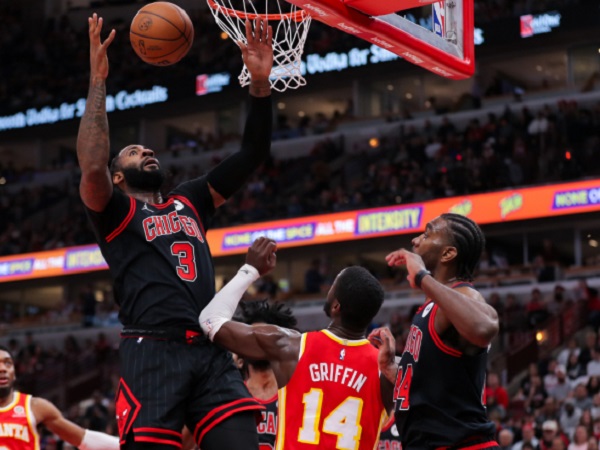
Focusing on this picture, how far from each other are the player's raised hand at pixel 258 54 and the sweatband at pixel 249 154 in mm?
124

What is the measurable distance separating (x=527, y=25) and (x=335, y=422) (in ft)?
72.4

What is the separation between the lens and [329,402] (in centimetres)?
514

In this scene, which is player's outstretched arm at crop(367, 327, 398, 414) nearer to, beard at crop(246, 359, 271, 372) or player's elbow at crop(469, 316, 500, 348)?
player's elbow at crop(469, 316, 500, 348)

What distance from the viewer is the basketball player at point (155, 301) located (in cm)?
446

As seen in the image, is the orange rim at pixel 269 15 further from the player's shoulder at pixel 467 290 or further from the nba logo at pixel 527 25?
the nba logo at pixel 527 25

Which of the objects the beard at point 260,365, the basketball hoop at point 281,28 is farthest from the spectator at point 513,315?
the beard at point 260,365

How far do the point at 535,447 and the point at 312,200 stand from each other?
1302 centimetres

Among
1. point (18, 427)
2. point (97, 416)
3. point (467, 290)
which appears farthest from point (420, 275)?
point (97, 416)

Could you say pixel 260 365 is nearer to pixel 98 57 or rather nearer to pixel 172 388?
pixel 172 388

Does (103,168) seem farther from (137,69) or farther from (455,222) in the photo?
(137,69)

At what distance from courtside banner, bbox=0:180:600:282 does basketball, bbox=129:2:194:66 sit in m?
16.5

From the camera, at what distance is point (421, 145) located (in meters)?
24.8

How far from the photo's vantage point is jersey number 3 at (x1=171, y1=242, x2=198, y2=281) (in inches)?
185

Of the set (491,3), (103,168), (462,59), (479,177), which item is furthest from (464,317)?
(491,3)
